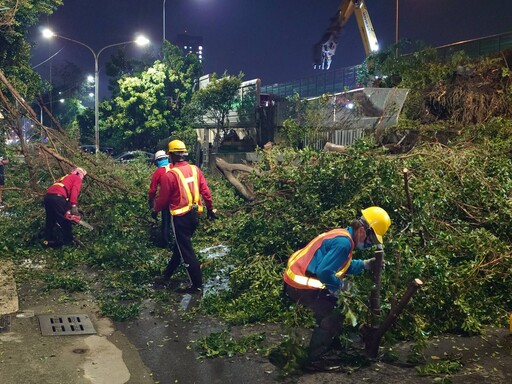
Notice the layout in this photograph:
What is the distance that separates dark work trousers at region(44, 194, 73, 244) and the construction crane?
15956mm

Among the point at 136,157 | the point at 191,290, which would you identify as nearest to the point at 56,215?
the point at 191,290

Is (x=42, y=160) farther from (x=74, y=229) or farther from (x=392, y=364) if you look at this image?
(x=392, y=364)

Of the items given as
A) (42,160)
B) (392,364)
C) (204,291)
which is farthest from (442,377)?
(42,160)

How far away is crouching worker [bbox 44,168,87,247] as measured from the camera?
8.86 metres

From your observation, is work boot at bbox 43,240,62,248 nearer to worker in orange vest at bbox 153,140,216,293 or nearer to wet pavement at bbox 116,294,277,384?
worker in orange vest at bbox 153,140,216,293

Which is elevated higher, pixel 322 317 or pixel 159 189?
pixel 159 189

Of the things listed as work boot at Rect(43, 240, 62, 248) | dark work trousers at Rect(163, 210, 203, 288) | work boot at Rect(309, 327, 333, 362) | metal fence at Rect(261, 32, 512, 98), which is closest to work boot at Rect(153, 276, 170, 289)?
dark work trousers at Rect(163, 210, 203, 288)

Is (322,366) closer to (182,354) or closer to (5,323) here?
Answer: (182,354)

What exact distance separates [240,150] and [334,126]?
27.9 feet

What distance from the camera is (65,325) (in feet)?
18.4

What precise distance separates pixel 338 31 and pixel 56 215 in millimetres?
16872

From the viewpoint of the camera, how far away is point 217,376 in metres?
4.43

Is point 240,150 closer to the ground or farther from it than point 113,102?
closer to the ground

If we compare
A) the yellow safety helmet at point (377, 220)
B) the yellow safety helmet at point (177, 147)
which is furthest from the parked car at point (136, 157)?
the yellow safety helmet at point (377, 220)
